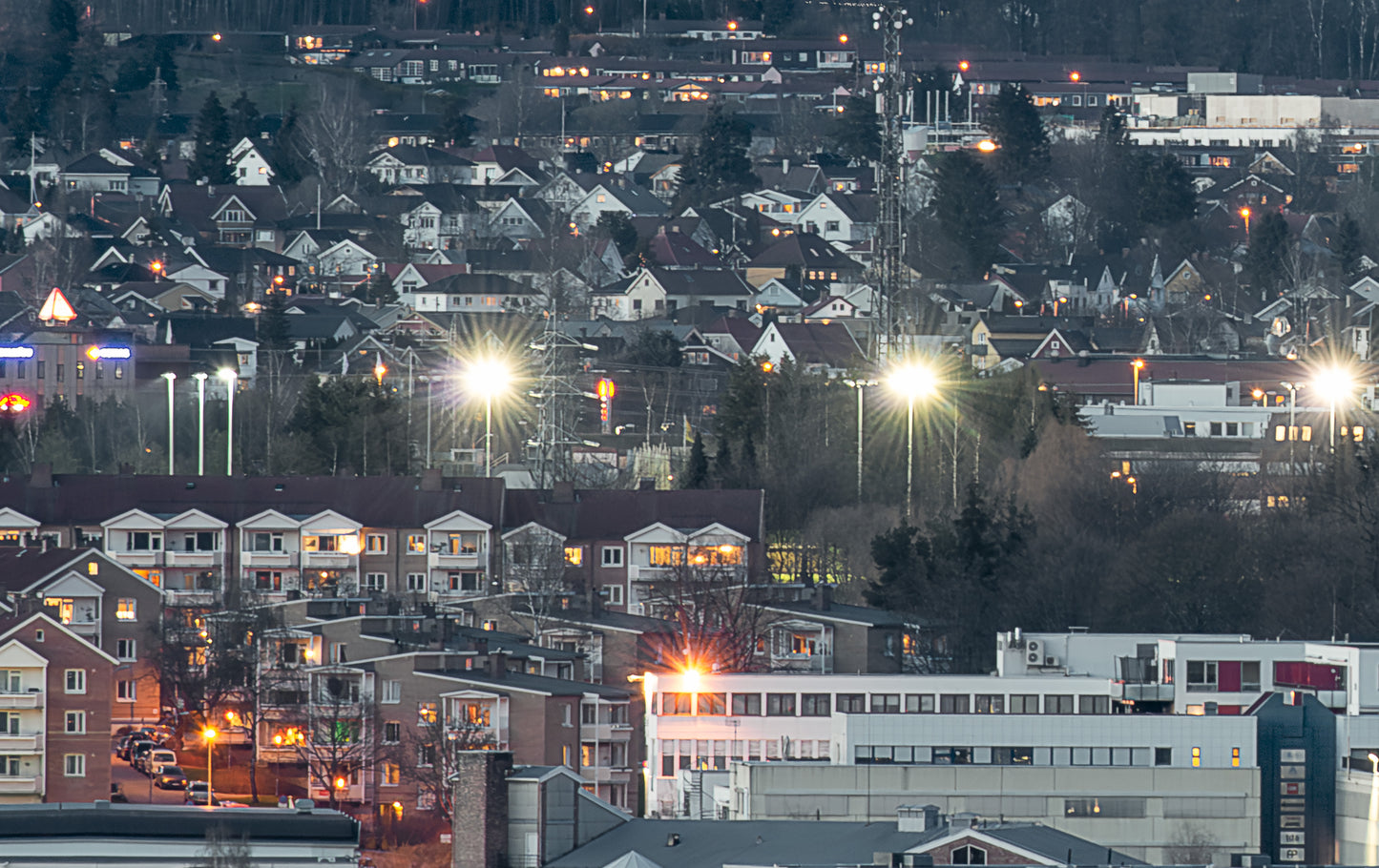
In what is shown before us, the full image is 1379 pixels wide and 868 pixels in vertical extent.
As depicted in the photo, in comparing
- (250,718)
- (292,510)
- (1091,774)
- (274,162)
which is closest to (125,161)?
(274,162)

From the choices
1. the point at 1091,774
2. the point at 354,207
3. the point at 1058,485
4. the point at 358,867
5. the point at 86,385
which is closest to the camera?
the point at 358,867

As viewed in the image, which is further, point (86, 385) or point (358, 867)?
point (86, 385)

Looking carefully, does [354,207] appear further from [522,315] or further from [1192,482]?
[1192,482]

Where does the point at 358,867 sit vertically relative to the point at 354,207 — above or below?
below

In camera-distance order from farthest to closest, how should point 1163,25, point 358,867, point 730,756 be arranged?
point 1163,25 → point 730,756 → point 358,867

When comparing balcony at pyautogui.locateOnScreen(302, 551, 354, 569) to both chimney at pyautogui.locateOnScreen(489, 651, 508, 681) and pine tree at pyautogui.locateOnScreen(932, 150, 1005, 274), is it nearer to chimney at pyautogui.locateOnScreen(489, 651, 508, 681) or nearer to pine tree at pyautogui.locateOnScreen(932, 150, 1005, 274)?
chimney at pyautogui.locateOnScreen(489, 651, 508, 681)
